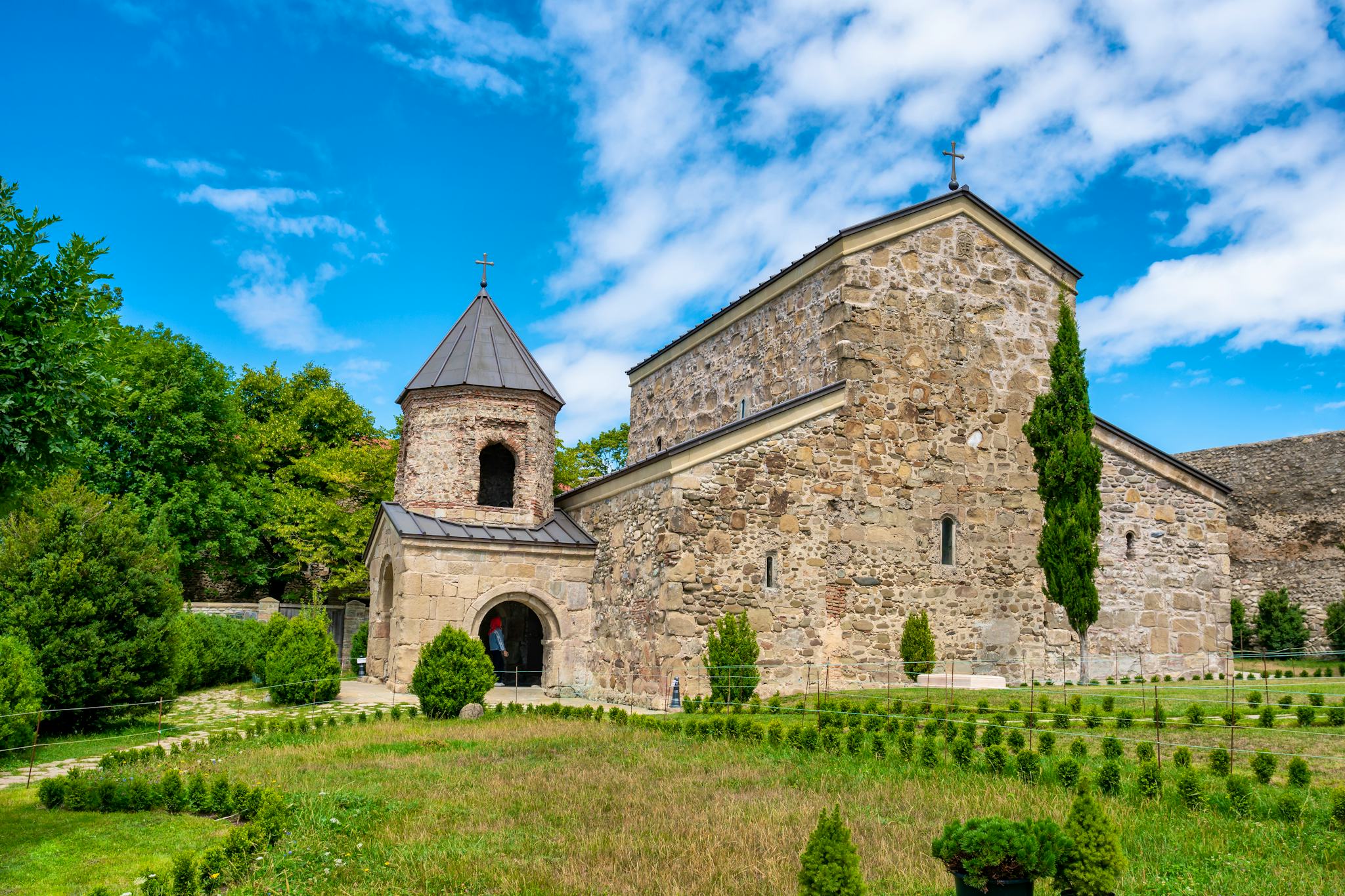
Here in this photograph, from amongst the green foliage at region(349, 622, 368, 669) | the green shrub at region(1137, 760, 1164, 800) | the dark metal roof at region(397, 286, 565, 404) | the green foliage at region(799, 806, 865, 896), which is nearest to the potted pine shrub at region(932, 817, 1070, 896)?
the green foliage at region(799, 806, 865, 896)

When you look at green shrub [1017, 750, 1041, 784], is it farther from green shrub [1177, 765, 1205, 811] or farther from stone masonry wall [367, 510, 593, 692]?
stone masonry wall [367, 510, 593, 692]

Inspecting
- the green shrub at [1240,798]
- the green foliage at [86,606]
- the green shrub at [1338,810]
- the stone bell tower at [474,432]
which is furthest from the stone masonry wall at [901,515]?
the green shrub at [1338,810]

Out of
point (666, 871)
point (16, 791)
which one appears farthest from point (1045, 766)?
point (16, 791)

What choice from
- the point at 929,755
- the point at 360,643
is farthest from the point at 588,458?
the point at 929,755

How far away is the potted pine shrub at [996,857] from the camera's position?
15.3ft

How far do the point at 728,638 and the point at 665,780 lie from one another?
A: 22.1ft

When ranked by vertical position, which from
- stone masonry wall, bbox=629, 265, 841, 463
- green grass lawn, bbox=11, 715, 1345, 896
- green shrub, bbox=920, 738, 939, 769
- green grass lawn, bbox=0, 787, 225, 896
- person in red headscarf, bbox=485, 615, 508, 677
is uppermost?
stone masonry wall, bbox=629, 265, 841, 463

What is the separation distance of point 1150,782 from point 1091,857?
10.8ft

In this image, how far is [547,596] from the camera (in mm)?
19312

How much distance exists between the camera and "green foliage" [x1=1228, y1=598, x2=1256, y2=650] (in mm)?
26625

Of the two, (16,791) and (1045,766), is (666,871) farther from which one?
(16,791)

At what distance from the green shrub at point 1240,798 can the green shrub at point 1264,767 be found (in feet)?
2.40

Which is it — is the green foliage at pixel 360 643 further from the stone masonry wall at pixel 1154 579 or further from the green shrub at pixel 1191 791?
the green shrub at pixel 1191 791

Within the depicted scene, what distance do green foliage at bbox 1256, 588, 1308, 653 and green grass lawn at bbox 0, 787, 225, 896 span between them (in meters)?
27.4
